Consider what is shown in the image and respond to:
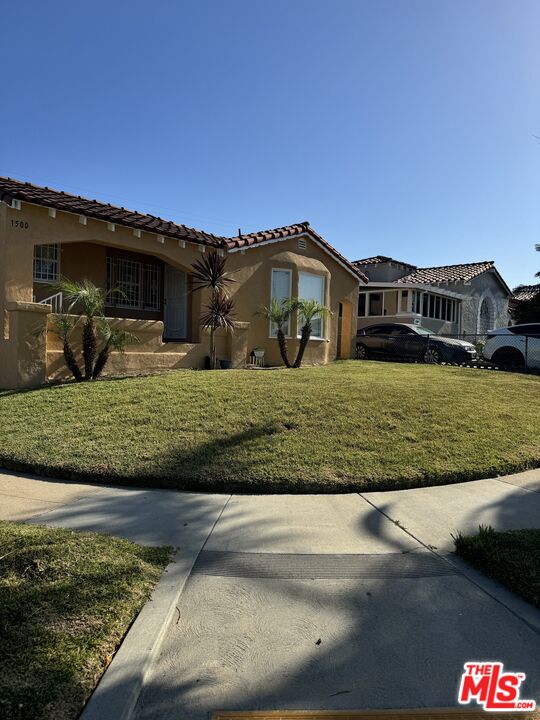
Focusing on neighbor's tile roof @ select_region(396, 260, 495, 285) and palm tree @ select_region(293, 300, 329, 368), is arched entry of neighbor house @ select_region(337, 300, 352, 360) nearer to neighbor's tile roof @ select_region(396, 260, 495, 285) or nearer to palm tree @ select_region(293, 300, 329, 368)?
palm tree @ select_region(293, 300, 329, 368)

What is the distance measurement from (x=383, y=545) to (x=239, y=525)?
1273 mm

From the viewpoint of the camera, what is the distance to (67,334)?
409 inches

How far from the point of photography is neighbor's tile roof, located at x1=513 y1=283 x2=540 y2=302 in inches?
1261

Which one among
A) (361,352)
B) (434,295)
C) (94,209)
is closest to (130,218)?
(94,209)

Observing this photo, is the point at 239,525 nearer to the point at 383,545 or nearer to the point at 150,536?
the point at 150,536

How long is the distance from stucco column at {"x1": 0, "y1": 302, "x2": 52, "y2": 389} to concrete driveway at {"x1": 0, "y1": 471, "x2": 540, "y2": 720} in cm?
562

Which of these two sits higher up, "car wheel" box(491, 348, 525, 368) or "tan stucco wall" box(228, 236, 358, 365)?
"tan stucco wall" box(228, 236, 358, 365)

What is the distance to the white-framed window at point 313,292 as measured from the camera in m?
15.9

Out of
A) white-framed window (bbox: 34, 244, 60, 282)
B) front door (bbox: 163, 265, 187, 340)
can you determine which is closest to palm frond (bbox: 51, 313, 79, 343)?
white-framed window (bbox: 34, 244, 60, 282)

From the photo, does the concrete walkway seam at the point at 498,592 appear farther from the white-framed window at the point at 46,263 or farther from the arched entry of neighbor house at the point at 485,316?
the arched entry of neighbor house at the point at 485,316

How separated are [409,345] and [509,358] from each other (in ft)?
11.2

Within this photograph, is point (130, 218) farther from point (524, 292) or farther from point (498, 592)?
point (524, 292)

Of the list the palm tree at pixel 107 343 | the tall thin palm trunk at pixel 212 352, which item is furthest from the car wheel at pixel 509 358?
the palm tree at pixel 107 343

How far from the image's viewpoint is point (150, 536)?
4.26 m
